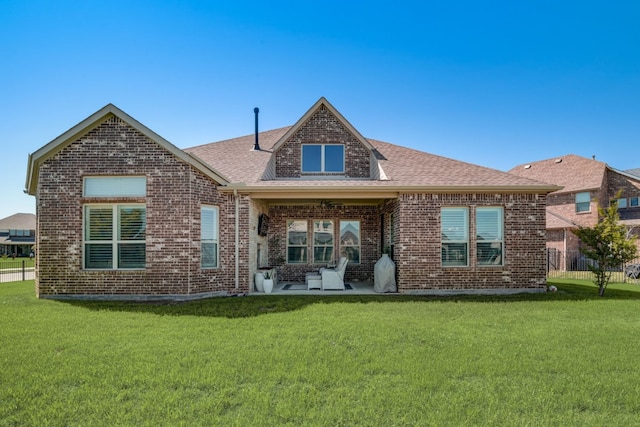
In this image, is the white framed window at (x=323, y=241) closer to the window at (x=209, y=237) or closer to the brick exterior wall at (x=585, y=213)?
the window at (x=209, y=237)

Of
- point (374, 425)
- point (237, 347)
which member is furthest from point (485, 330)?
point (237, 347)

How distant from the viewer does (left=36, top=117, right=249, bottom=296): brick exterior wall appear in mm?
9211

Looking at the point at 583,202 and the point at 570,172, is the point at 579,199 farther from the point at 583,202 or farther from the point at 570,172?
the point at 570,172

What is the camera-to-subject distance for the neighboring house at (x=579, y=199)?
21.8 metres

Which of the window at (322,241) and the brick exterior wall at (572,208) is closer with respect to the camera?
the window at (322,241)

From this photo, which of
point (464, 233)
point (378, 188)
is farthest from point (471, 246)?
point (378, 188)

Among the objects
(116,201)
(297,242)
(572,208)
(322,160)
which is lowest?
(297,242)

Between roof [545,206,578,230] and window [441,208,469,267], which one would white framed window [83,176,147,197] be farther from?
roof [545,206,578,230]

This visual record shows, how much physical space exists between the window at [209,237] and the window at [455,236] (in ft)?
22.3

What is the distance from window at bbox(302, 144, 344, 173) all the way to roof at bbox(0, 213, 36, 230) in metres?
58.1

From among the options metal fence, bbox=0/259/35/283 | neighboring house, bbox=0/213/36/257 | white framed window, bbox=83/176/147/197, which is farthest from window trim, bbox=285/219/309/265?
neighboring house, bbox=0/213/36/257

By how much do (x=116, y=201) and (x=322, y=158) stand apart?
7.30 metres

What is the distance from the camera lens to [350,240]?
1355 cm

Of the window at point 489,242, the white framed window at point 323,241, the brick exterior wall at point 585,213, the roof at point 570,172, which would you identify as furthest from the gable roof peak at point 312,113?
the roof at point 570,172
